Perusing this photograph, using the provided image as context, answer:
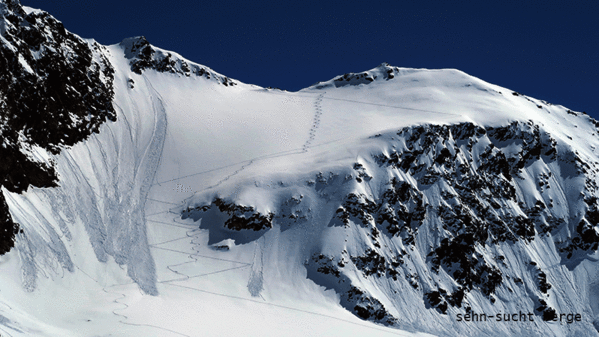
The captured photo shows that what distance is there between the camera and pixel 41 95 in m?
49.0

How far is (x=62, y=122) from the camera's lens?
166 ft

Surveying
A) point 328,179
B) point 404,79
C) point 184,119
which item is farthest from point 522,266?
point 184,119

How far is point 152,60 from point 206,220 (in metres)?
37.4

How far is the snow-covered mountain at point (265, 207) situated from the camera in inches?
1558

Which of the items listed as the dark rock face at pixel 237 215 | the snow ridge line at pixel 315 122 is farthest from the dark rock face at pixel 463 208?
the snow ridge line at pixel 315 122

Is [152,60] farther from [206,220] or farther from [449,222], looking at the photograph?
[449,222]

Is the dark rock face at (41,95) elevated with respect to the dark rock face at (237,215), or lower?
elevated

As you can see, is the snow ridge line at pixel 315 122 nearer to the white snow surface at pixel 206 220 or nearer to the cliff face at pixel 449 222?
the white snow surface at pixel 206 220

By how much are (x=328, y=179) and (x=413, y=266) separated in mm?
14102

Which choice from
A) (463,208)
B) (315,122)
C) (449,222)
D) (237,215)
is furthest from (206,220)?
(463,208)

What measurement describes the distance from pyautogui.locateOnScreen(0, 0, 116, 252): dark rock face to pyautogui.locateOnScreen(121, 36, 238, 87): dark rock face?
1120 cm

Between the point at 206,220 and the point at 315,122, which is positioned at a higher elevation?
the point at 315,122

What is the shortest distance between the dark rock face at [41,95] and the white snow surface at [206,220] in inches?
61.3

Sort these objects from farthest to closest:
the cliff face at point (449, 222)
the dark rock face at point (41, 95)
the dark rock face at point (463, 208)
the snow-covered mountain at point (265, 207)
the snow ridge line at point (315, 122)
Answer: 1. the snow ridge line at point (315, 122)
2. the dark rock face at point (463, 208)
3. the cliff face at point (449, 222)
4. the dark rock face at point (41, 95)
5. the snow-covered mountain at point (265, 207)
